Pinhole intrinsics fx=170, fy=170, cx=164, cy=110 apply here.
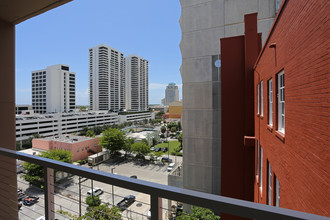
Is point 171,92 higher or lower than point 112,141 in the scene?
higher

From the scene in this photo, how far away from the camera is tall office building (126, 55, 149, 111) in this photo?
2685 inches

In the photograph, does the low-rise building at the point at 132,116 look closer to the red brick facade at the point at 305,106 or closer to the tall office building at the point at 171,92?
the red brick facade at the point at 305,106

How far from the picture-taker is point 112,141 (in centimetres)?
2470

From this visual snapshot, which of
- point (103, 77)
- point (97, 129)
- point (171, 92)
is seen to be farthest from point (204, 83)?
point (171, 92)

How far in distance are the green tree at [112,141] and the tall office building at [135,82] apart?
147 ft

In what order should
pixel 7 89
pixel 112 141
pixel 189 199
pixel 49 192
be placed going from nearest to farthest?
pixel 189 199 → pixel 49 192 → pixel 7 89 → pixel 112 141

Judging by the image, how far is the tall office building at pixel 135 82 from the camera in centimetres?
6819

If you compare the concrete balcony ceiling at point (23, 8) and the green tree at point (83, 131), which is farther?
the green tree at point (83, 131)

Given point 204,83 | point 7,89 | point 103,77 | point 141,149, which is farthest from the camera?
point 103,77

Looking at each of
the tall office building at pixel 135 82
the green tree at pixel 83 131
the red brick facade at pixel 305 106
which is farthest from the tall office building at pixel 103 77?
the red brick facade at pixel 305 106

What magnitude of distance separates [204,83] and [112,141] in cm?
1965

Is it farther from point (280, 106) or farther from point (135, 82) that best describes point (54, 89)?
point (280, 106)

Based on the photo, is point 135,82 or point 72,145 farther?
point 135,82

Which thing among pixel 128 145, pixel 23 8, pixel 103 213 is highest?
pixel 23 8
